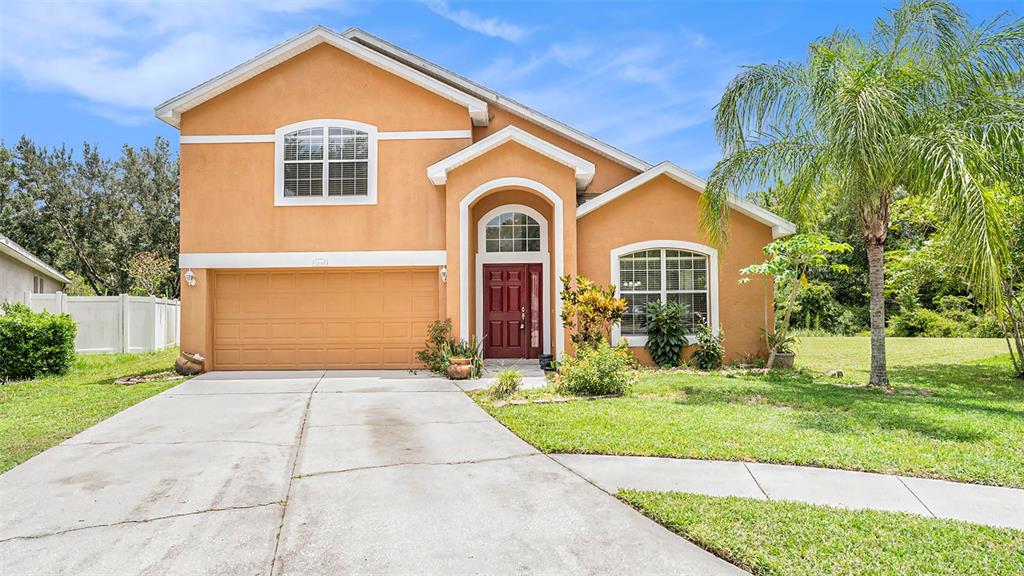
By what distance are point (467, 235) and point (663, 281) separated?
14.6 feet

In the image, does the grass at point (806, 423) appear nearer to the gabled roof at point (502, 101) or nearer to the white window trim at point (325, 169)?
the gabled roof at point (502, 101)

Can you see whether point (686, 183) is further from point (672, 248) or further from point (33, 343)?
point (33, 343)

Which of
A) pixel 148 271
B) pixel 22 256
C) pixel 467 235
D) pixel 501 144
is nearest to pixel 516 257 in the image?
pixel 467 235

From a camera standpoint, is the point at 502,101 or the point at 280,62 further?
the point at 502,101

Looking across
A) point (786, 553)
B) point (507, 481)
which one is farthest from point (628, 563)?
point (507, 481)

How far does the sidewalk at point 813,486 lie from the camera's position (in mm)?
4801

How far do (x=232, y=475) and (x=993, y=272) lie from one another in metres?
8.84

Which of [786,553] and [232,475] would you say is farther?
[232,475]

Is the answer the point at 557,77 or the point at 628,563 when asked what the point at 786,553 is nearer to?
the point at 628,563

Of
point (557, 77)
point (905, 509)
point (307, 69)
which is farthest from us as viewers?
point (557, 77)

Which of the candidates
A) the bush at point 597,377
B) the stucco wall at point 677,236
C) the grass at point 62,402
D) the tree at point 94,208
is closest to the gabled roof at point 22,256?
the grass at point 62,402

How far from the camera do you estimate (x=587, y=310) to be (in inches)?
448

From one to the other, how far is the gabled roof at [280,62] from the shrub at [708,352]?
23.1 ft

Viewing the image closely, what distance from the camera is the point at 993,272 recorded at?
7.41 m
